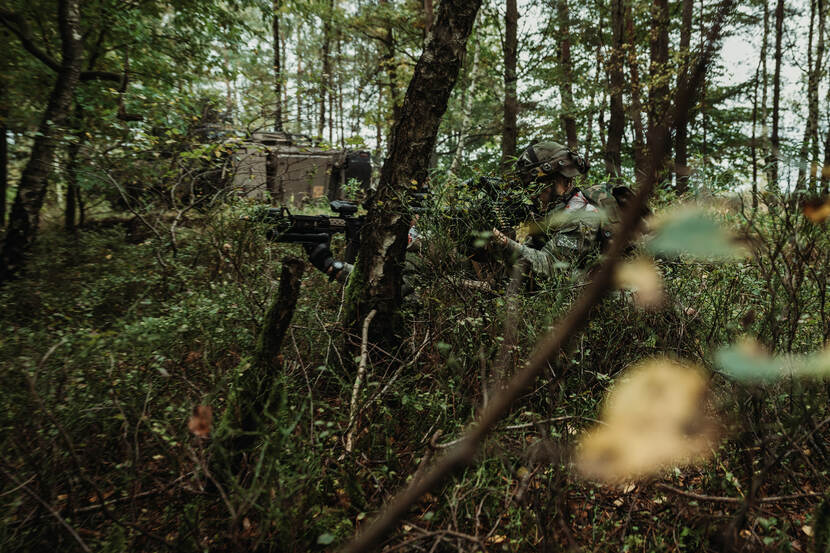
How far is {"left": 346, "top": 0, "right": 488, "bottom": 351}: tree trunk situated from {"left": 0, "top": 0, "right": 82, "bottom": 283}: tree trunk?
3380 mm

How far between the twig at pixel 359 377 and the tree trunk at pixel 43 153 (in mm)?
3619

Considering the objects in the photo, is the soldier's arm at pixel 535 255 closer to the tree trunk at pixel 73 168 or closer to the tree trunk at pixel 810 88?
the tree trunk at pixel 810 88

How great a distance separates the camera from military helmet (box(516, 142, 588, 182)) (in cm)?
371

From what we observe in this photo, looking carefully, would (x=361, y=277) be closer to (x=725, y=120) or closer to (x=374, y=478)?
(x=374, y=478)

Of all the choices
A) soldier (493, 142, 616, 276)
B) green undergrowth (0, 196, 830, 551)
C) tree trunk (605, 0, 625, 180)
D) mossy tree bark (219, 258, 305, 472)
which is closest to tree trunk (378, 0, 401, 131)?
tree trunk (605, 0, 625, 180)

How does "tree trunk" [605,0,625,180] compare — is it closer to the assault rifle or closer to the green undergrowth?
the assault rifle

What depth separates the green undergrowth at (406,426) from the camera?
5.50 feet

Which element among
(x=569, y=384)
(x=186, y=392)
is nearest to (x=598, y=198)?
(x=569, y=384)

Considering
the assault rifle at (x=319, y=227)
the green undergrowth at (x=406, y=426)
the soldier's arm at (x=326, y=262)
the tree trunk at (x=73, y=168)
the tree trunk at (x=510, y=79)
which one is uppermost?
the tree trunk at (x=510, y=79)

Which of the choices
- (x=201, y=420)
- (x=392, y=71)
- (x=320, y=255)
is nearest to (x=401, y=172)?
(x=320, y=255)

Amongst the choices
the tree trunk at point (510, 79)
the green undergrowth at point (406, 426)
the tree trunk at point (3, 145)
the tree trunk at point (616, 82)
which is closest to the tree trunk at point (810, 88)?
the green undergrowth at point (406, 426)

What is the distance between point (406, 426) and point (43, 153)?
425cm

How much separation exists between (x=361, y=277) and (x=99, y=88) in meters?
4.43

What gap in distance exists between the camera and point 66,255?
4848 mm
